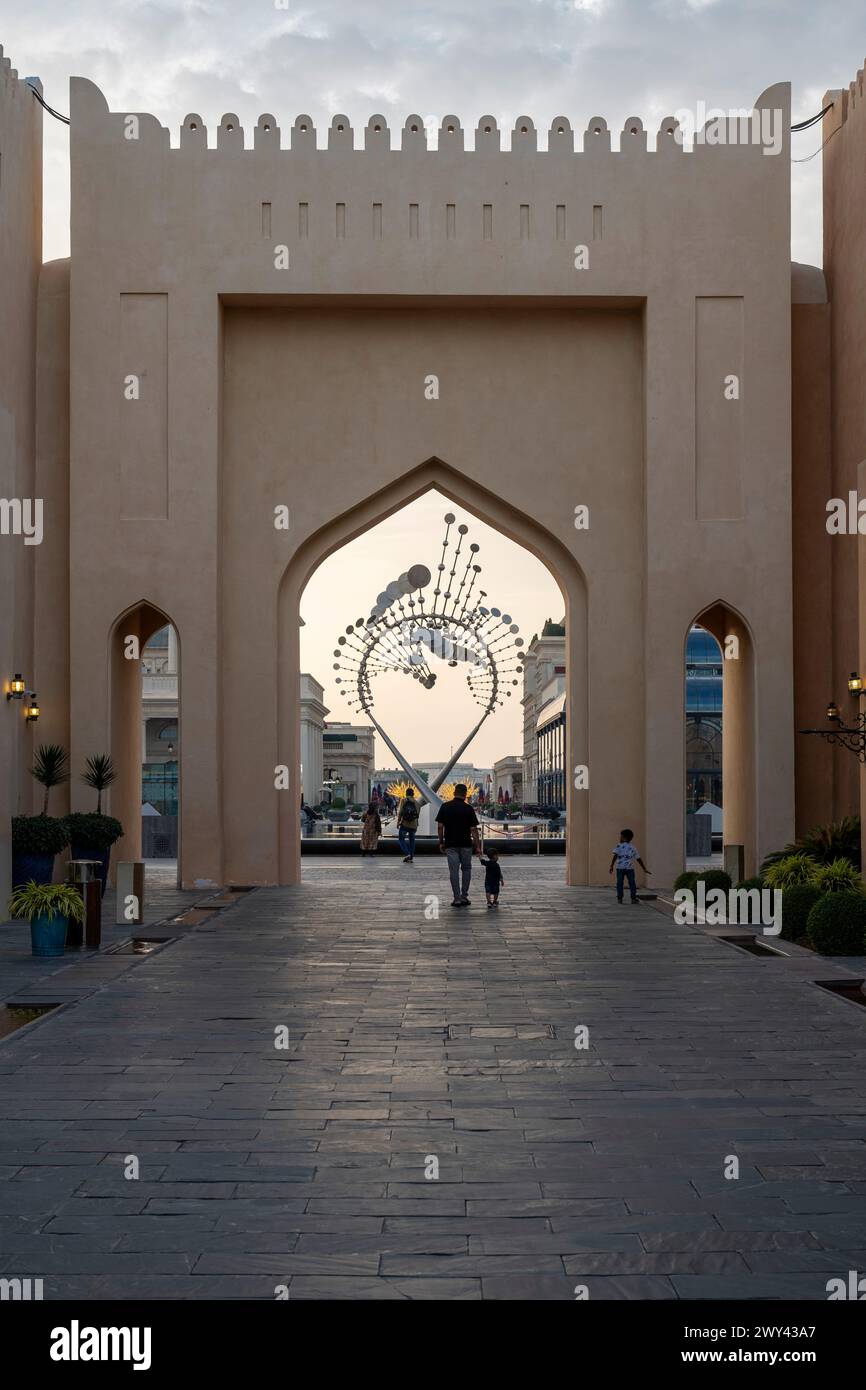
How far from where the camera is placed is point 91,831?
18203 millimetres

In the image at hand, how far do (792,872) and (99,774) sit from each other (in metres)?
8.76

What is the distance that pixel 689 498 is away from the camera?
19641 millimetres

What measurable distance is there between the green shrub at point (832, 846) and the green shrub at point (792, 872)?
541 millimetres

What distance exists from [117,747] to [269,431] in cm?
491

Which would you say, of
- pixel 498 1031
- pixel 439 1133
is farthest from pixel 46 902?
pixel 439 1133

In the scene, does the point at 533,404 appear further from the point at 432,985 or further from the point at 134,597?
the point at 432,985

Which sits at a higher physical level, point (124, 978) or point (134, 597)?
point (134, 597)

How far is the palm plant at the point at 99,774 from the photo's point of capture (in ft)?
62.2

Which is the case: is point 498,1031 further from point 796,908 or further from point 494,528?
point 494,528

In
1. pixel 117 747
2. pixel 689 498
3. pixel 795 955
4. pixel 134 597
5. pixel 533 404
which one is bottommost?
pixel 795 955

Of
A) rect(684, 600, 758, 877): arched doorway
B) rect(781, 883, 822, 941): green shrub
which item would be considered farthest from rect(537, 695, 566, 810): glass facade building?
rect(781, 883, 822, 941): green shrub

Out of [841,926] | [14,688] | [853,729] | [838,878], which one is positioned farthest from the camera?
[853,729]

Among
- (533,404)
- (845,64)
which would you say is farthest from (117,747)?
(845,64)

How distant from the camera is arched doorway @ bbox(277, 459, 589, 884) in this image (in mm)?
20203
